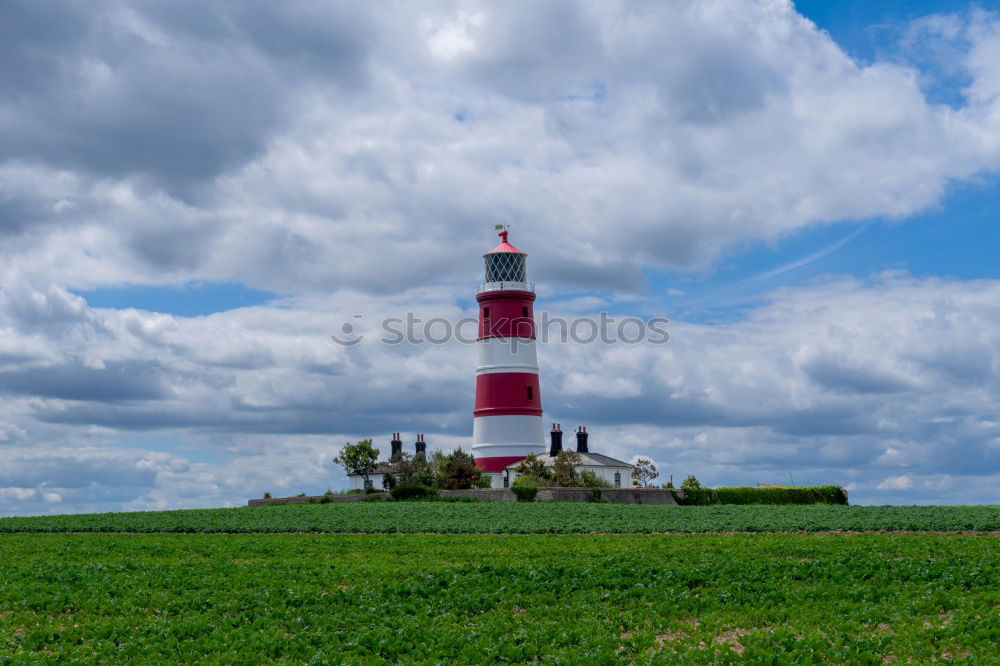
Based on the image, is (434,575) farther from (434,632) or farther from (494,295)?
(494,295)

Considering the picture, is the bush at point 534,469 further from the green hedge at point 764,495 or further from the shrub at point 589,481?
the green hedge at point 764,495

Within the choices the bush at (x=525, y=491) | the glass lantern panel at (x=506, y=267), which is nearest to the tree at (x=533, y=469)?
the bush at (x=525, y=491)

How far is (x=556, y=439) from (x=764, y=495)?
15.1 m

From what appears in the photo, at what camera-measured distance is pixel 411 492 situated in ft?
171

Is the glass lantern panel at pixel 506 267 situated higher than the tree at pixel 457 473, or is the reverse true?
the glass lantern panel at pixel 506 267

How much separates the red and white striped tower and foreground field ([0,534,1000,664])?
1292 inches

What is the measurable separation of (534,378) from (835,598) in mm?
42081

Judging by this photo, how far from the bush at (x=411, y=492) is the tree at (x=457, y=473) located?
211cm

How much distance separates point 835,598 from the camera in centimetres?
1748

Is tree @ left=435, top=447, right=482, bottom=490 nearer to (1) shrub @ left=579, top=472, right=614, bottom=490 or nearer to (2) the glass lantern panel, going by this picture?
(1) shrub @ left=579, top=472, right=614, bottom=490

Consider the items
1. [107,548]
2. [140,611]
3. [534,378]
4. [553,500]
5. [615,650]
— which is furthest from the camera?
[534,378]

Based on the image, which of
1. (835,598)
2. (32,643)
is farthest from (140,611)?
(835,598)

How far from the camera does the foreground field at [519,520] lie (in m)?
32.8

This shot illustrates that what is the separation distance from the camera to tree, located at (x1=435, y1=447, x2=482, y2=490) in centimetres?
5425
